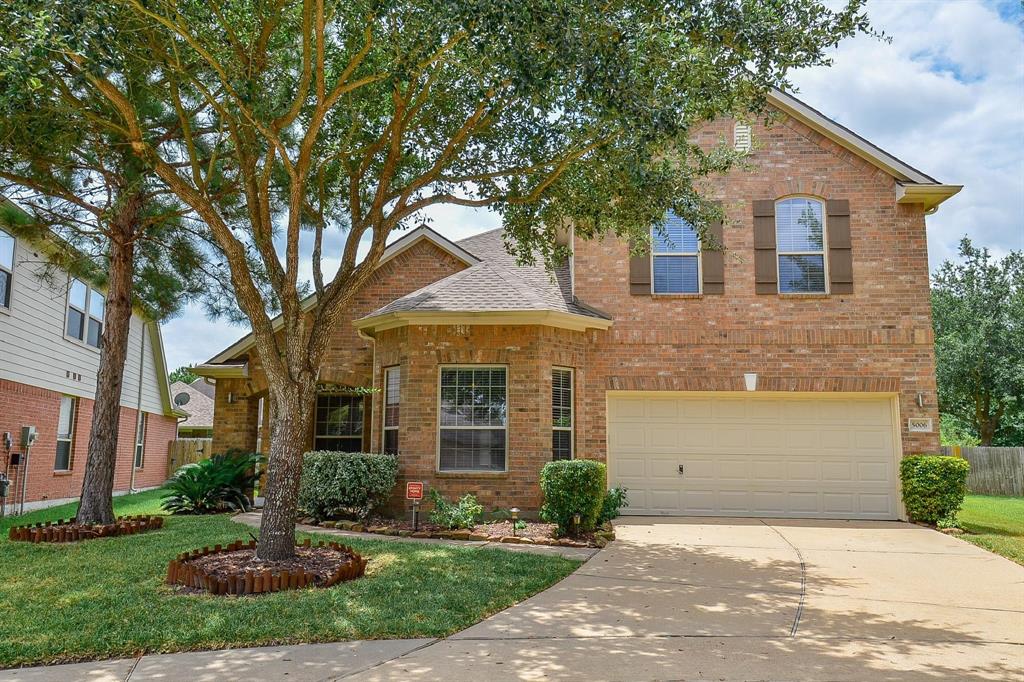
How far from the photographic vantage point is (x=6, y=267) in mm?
13656

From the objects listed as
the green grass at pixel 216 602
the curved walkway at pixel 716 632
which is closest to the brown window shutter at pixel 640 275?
the curved walkway at pixel 716 632

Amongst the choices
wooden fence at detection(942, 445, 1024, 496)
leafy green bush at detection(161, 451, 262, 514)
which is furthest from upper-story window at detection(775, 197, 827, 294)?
wooden fence at detection(942, 445, 1024, 496)

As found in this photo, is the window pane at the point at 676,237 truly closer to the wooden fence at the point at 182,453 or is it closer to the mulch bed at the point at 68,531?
the mulch bed at the point at 68,531

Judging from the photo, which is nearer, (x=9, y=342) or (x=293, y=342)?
(x=293, y=342)

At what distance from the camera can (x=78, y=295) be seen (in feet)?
56.8

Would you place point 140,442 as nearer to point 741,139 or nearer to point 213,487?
point 213,487

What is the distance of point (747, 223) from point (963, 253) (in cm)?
2452

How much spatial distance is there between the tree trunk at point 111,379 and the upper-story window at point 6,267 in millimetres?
4183

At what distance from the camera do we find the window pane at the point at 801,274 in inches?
489

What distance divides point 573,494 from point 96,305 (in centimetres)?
1420

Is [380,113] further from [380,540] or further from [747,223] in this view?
[747,223]

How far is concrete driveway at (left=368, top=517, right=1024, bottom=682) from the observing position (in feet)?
15.5

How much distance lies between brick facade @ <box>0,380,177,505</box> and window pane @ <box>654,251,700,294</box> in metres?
11.9

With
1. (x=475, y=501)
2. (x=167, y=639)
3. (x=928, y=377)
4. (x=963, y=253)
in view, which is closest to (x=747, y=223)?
(x=928, y=377)
